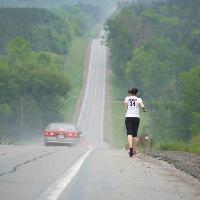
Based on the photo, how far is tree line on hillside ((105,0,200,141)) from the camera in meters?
105

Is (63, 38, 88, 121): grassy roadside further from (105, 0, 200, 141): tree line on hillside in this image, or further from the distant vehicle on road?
the distant vehicle on road

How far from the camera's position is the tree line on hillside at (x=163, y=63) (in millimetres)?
104938

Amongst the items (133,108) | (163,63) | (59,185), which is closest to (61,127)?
(133,108)

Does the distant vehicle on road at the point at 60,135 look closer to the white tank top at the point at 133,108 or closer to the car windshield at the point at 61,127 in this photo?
the car windshield at the point at 61,127

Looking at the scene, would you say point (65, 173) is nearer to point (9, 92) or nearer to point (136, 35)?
point (9, 92)

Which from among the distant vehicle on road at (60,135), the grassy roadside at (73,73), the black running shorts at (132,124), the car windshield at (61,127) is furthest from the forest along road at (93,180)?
the grassy roadside at (73,73)

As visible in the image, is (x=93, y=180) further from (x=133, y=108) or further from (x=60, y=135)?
(x=60, y=135)

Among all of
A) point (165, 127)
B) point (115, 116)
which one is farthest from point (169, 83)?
point (165, 127)

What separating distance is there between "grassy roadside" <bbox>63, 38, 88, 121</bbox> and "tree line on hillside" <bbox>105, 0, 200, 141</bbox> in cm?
867

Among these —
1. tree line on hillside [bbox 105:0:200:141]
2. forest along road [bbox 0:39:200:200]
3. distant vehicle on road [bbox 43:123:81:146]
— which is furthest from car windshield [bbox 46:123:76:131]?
tree line on hillside [bbox 105:0:200:141]

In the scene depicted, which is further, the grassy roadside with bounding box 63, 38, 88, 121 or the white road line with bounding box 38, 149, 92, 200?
the grassy roadside with bounding box 63, 38, 88, 121

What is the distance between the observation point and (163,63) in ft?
466

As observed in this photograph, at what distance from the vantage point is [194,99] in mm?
107312

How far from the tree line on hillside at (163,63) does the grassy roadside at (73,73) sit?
8.67 m
